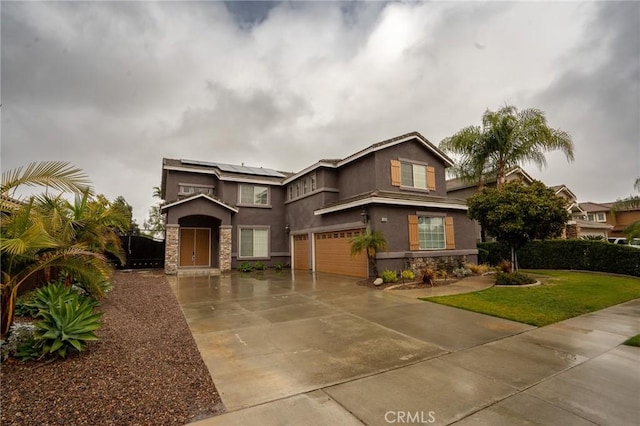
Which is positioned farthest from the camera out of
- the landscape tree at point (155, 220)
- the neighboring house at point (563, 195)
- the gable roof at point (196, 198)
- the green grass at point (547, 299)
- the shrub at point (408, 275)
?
the landscape tree at point (155, 220)

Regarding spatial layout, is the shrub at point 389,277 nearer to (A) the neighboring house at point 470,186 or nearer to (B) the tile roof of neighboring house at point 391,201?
(B) the tile roof of neighboring house at point 391,201

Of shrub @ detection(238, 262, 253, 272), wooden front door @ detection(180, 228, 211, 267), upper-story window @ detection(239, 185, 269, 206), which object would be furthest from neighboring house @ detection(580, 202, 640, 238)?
wooden front door @ detection(180, 228, 211, 267)

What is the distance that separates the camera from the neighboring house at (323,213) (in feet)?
45.0

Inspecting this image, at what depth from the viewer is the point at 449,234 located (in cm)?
1510

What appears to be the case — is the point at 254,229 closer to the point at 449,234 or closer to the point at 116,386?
the point at 449,234

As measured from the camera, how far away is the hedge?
13.3m

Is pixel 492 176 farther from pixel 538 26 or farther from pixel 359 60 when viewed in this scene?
pixel 359 60

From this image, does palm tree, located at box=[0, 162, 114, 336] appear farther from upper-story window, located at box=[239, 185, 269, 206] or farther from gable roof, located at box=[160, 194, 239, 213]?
upper-story window, located at box=[239, 185, 269, 206]

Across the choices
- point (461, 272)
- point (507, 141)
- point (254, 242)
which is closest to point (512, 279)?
point (461, 272)

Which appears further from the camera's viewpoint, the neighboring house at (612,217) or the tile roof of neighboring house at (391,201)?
the neighboring house at (612,217)

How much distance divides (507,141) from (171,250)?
1959 cm

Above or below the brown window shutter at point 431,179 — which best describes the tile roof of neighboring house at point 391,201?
below

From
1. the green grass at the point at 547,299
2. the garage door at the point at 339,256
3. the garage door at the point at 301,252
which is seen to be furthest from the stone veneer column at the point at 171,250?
the green grass at the point at 547,299

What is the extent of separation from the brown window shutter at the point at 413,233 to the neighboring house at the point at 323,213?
5cm
